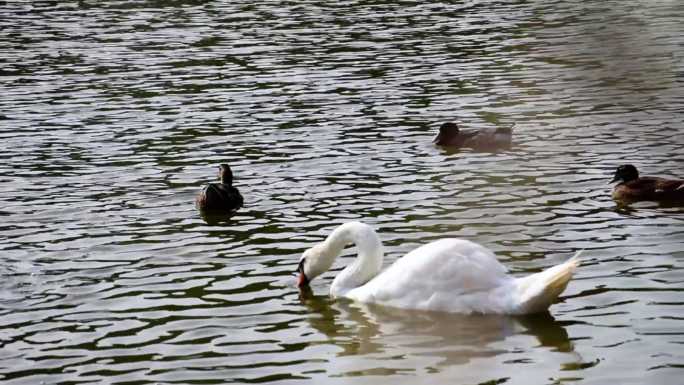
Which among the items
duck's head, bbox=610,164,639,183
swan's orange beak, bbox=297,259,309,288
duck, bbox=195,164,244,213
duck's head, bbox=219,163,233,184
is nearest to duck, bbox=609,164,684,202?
duck's head, bbox=610,164,639,183

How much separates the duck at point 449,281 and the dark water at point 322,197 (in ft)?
0.55

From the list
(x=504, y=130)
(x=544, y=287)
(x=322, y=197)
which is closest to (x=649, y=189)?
(x=322, y=197)

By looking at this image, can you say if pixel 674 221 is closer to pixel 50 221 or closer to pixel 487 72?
pixel 50 221

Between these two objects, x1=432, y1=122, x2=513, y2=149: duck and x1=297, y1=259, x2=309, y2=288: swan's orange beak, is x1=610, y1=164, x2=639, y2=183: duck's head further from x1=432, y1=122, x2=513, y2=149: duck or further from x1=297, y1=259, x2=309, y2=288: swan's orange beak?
x1=297, y1=259, x2=309, y2=288: swan's orange beak

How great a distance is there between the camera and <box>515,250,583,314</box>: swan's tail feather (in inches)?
485

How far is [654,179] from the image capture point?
1809 cm

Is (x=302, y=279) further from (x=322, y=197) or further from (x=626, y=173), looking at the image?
(x=626, y=173)

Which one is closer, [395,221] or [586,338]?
[586,338]

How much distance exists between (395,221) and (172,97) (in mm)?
12777

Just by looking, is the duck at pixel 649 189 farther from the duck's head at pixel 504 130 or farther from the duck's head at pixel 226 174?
the duck's head at pixel 226 174

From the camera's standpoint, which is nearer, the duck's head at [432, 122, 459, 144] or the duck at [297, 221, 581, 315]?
the duck at [297, 221, 581, 315]

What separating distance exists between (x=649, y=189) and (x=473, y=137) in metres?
5.36

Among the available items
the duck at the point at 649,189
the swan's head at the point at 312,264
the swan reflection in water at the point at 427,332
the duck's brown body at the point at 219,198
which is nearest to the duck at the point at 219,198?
the duck's brown body at the point at 219,198

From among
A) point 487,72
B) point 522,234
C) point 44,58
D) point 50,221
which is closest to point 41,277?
point 50,221
